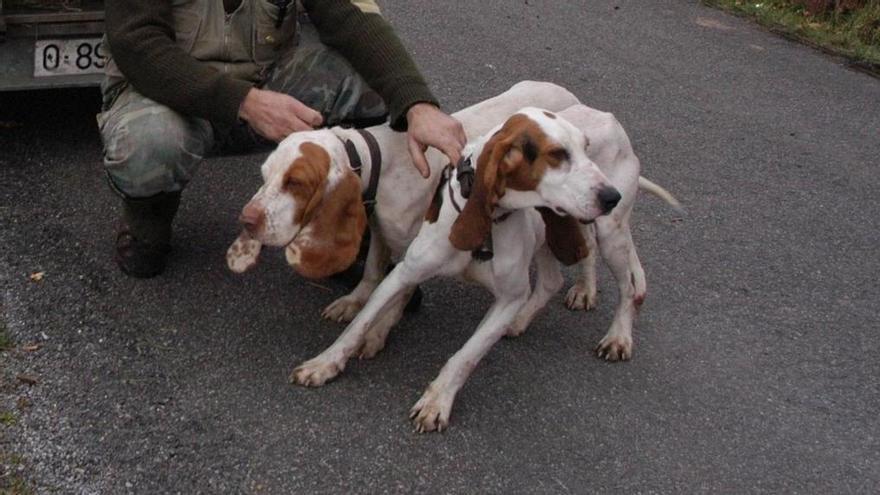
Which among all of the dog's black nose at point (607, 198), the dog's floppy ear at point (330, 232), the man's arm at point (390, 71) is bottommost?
the dog's floppy ear at point (330, 232)

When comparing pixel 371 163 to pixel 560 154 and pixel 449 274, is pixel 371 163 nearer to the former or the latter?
pixel 449 274

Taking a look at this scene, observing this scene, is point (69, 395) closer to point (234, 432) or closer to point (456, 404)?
point (234, 432)

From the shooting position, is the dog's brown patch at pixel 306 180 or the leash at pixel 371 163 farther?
the leash at pixel 371 163

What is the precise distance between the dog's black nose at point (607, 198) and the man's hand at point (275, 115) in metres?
0.98

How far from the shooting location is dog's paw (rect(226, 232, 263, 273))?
3205 mm

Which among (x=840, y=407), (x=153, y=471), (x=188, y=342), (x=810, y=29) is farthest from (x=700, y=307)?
(x=810, y=29)

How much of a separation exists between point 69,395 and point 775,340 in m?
2.61

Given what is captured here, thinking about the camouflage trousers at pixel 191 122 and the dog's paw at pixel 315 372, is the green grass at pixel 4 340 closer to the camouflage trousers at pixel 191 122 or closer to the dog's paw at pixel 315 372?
the camouflage trousers at pixel 191 122

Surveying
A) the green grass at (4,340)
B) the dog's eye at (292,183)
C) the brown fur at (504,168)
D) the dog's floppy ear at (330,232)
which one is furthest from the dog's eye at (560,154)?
the green grass at (4,340)

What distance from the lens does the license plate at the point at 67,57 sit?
4445 millimetres

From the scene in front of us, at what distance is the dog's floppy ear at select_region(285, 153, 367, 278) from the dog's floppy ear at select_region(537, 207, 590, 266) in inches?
22.3

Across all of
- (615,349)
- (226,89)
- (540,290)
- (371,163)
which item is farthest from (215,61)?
(615,349)

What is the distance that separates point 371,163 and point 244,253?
1.72ft

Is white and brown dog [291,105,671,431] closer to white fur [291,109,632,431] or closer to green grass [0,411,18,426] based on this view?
white fur [291,109,632,431]
